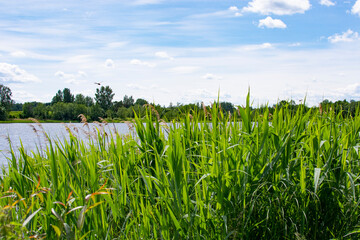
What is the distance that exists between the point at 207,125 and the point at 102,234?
2000mm

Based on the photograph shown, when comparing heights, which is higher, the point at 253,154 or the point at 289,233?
the point at 253,154

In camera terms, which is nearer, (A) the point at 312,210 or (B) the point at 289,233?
(B) the point at 289,233

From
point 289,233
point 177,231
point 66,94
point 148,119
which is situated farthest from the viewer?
point 66,94

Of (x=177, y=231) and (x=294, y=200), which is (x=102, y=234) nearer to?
(x=177, y=231)

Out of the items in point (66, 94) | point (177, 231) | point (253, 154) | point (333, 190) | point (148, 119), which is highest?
point (66, 94)

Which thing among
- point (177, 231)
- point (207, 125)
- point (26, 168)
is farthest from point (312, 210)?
point (26, 168)

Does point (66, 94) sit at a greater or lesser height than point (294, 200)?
greater

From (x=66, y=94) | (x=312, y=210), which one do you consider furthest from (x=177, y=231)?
(x=66, y=94)

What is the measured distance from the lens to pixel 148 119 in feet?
12.8

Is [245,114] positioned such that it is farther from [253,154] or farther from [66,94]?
[66,94]

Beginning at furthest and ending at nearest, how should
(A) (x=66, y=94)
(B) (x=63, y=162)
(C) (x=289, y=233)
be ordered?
1. (A) (x=66, y=94)
2. (B) (x=63, y=162)
3. (C) (x=289, y=233)

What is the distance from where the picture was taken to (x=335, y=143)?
2.90 meters

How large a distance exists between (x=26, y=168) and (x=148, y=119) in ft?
6.19

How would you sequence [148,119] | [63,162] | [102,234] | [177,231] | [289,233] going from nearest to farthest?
[177,231] < [289,233] < [102,234] < [63,162] < [148,119]
